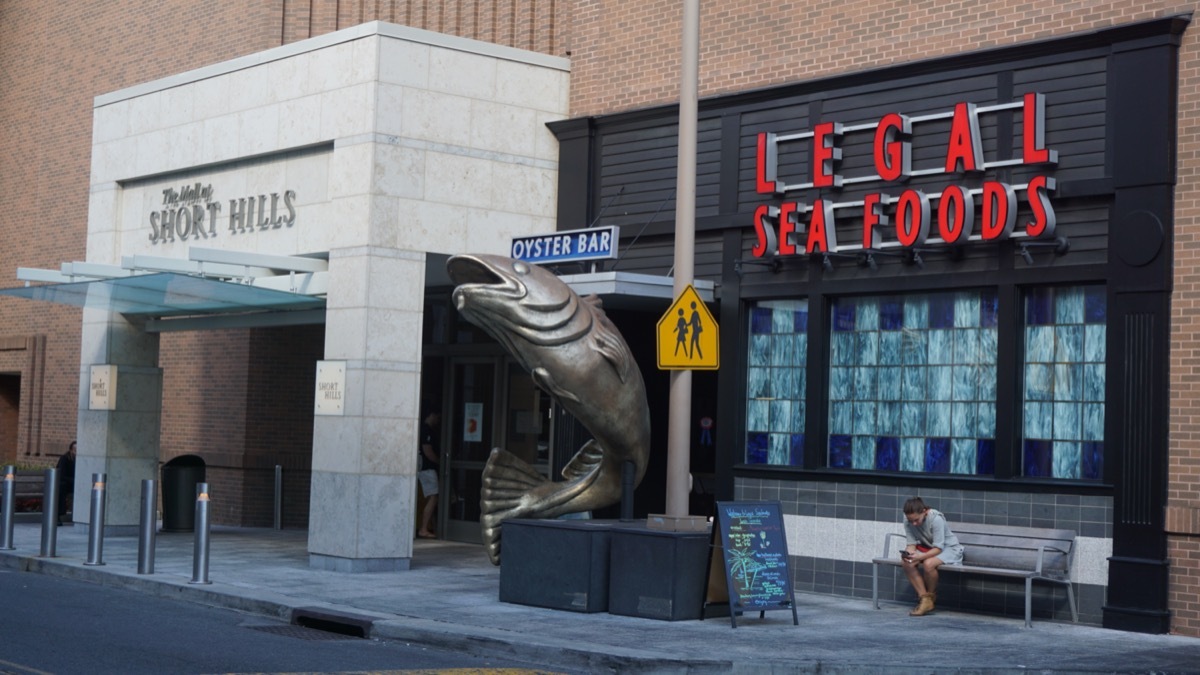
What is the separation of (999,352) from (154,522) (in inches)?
345

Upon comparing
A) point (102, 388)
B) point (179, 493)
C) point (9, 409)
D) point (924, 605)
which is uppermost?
point (102, 388)

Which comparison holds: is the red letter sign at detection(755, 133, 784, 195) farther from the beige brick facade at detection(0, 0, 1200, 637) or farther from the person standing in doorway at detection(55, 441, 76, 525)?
the person standing in doorway at detection(55, 441, 76, 525)

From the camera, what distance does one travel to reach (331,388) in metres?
16.8

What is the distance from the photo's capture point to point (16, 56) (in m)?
30.4

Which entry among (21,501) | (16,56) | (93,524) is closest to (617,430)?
(93,524)

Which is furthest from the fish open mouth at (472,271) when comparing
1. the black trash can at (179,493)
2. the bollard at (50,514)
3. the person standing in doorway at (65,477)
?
the person standing in doorway at (65,477)

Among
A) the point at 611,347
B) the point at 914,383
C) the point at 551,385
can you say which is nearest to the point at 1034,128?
the point at 914,383

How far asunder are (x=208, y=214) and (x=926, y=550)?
10265mm

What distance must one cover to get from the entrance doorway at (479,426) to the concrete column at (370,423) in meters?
3.37

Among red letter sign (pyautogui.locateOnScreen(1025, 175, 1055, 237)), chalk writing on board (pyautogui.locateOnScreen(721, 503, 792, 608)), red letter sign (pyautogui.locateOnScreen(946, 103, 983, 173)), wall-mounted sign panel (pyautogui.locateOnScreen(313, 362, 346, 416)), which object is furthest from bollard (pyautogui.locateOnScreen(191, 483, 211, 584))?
red letter sign (pyautogui.locateOnScreen(1025, 175, 1055, 237))

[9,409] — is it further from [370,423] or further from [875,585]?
[875,585]

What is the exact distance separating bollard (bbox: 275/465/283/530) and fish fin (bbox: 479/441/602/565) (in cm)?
851

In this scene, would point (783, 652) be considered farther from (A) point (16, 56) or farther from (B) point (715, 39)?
(A) point (16, 56)

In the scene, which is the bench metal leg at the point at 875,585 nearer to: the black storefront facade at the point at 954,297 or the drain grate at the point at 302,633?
the black storefront facade at the point at 954,297
